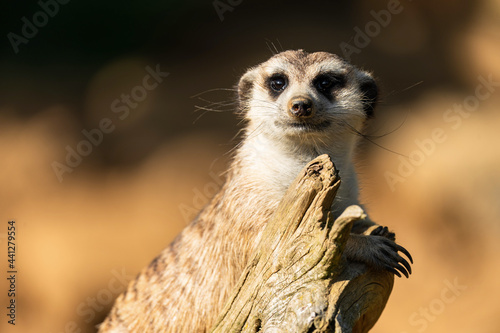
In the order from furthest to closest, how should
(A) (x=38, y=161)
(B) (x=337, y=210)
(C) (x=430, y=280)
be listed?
(A) (x=38, y=161) < (C) (x=430, y=280) < (B) (x=337, y=210)

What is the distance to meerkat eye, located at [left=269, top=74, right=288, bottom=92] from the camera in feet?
12.2

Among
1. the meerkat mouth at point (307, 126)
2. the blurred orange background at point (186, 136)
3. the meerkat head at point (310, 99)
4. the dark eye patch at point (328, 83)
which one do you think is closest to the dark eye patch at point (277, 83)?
the meerkat head at point (310, 99)

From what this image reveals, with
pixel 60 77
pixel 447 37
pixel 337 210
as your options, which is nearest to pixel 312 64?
pixel 337 210

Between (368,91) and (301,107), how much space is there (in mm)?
948

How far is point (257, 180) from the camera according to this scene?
3.59 metres

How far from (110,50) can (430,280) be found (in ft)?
17.1

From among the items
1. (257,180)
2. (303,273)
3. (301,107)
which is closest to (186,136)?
(257,180)

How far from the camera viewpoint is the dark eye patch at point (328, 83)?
3666 mm

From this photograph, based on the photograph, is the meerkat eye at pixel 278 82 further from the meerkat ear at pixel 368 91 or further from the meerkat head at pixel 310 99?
the meerkat ear at pixel 368 91

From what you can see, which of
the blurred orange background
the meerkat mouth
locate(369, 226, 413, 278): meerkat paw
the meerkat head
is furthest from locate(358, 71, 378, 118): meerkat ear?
the blurred orange background

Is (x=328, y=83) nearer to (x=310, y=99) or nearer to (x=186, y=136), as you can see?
(x=310, y=99)

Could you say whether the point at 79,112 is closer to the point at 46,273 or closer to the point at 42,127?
the point at 42,127

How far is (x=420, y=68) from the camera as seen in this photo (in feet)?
23.7

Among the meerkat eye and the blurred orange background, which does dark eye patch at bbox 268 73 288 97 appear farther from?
the blurred orange background
